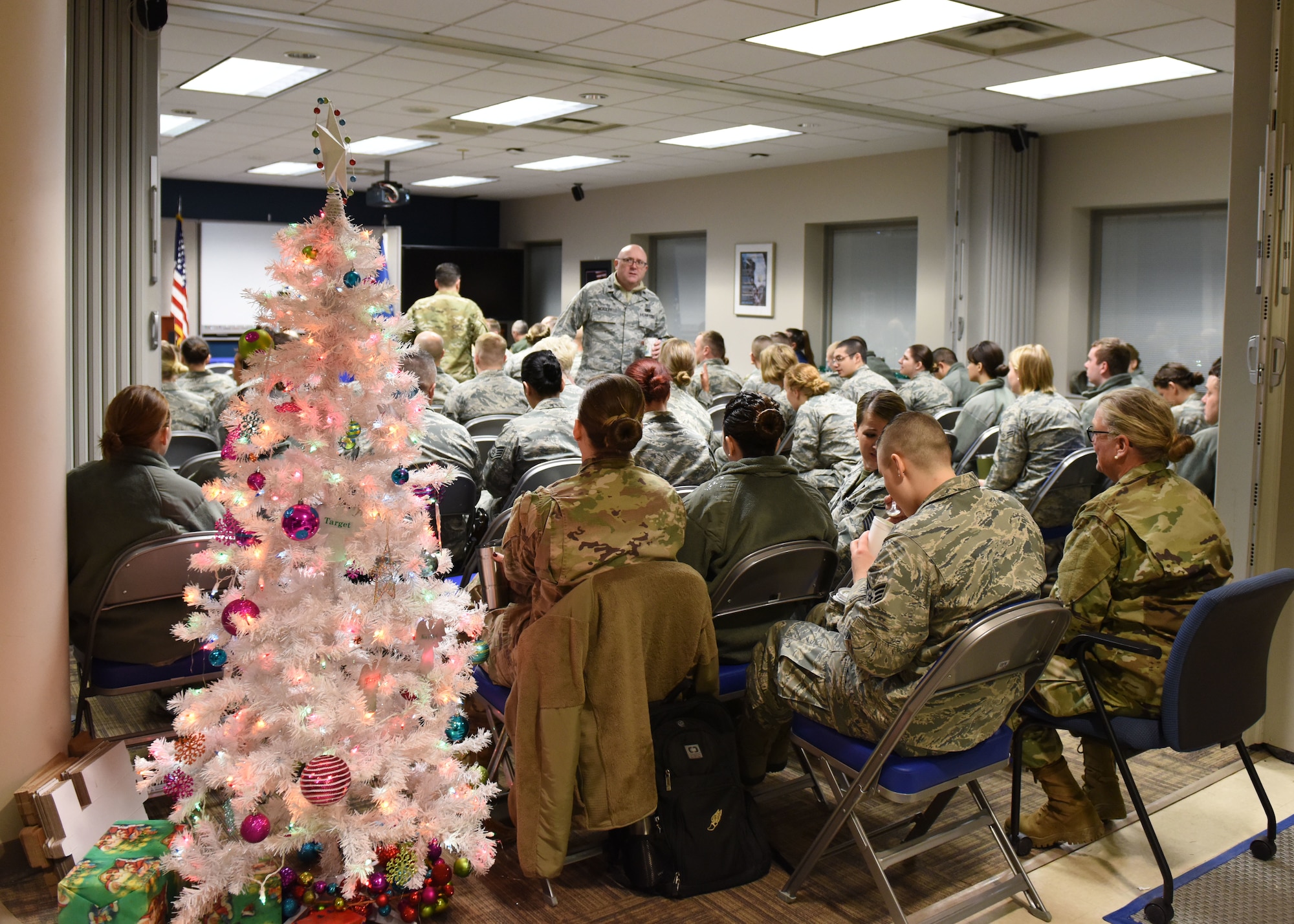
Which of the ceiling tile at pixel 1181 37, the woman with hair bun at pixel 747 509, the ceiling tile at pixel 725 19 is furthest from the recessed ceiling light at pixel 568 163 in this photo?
the woman with hair bun at pixel 747 509

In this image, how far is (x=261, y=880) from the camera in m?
2.39

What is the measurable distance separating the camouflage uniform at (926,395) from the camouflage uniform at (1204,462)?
242 centimetres

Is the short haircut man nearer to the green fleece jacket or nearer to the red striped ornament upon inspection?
the green fleece jacket

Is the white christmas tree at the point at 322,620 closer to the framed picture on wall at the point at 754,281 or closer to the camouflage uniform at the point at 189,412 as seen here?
the camouflage uniform at the point at 189,412

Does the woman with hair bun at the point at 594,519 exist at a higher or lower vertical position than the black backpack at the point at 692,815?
higher

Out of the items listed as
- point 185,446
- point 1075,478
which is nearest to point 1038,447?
point 1075,478

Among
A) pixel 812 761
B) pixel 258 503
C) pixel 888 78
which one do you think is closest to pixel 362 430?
pixel 258 503

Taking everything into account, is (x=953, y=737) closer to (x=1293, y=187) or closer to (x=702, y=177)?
(x=1293, y=187)

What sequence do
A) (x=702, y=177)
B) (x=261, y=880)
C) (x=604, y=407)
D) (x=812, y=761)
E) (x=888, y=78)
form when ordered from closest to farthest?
(x=261, y=880) → (x=604, y=407) → (x=812, y=761) → (x=888, y=78) → (x=702, y=177)

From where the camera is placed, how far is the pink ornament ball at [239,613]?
2367 mm

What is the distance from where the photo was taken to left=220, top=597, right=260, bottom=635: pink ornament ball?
2367 millimetres

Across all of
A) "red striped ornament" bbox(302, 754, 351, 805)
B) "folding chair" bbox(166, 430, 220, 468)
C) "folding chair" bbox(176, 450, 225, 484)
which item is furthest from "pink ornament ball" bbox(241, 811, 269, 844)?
"folding chair" bbox(166, 430, 220, 468)

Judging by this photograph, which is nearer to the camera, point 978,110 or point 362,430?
point 362,430

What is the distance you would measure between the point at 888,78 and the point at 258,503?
18.7 ft
